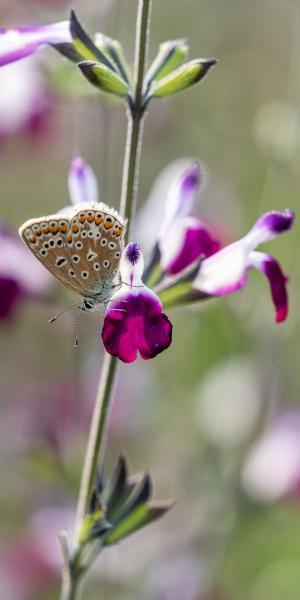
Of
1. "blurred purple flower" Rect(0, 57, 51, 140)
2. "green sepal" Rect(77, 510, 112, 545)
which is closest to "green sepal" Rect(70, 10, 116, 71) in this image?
"green sepal" Rect(77, 510, 112, 545)

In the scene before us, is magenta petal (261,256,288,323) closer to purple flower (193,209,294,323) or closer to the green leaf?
purple flower (193,209,294,323)

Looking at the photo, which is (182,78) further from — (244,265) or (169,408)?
(169,408)

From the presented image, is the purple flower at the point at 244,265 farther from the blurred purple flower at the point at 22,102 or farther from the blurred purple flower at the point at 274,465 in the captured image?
the blurred purple flower at the point at 22,102

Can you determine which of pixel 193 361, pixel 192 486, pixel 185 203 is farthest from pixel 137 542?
pixel 185 203

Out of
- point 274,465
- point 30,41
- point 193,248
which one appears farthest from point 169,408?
point 30,41

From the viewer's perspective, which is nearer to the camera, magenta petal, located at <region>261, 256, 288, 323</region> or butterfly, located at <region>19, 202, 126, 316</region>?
butterfly, located at <region>19, 202, 126, 316</region>

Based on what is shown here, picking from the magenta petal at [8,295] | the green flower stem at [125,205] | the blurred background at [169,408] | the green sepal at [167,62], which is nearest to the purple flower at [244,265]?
the green flower stem at [125,205]

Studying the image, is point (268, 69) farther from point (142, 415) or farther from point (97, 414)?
point (97, 414)
